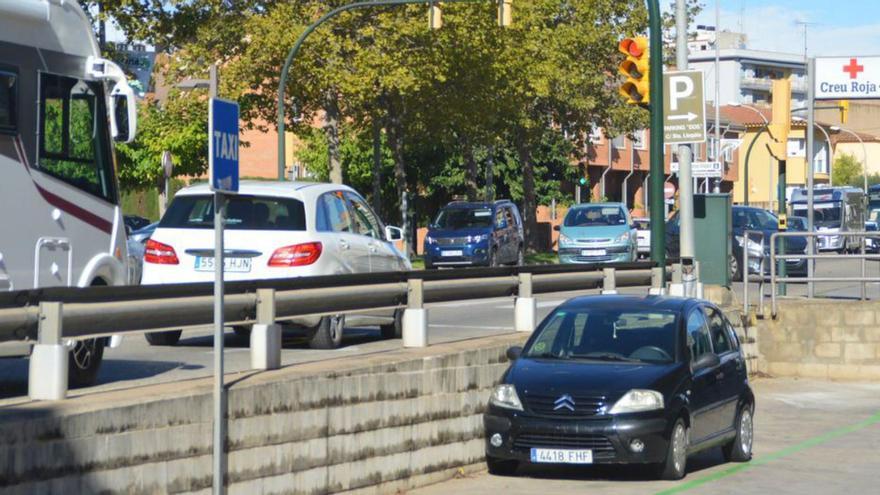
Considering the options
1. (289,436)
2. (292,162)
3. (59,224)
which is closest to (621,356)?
(289,436)

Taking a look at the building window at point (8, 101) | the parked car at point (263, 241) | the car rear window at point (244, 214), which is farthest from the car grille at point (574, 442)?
the building window at point (8, 101)

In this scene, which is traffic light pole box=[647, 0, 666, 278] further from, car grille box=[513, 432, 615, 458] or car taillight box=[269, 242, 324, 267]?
car grille box=[513, 432, 615, 458]

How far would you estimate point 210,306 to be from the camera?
1052 cm

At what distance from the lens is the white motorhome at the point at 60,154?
448 inches

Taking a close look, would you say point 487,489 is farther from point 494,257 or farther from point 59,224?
point 494,257

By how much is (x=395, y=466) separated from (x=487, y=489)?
93 centimetres

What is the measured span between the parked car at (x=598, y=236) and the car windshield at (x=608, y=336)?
92.3ft

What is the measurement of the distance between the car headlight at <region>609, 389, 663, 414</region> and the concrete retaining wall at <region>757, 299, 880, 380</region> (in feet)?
40.1

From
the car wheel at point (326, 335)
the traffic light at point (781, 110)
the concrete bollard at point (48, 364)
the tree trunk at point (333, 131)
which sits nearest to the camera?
the concrete bollard at point (48, 364)

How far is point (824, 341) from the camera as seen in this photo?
80.5 feet

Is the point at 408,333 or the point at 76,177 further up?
the point at 76,177

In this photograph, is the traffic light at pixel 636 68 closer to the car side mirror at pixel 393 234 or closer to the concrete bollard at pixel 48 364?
the car side mirror at pixel 393 234

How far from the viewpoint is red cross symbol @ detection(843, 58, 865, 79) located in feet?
117

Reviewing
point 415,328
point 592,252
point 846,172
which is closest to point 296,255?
point 415,328
